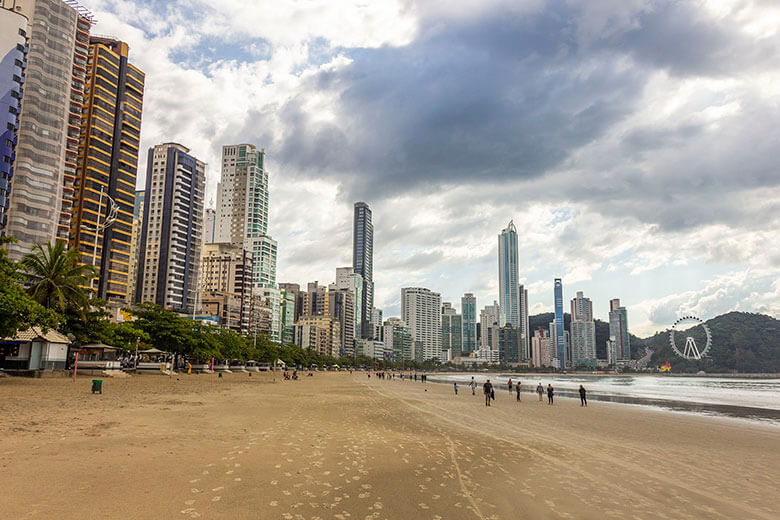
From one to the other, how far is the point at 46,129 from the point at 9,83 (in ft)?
77.0

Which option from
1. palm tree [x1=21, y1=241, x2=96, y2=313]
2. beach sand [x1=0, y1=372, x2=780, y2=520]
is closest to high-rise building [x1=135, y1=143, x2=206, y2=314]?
palm tree [x1=21, y1=241, x2=96, y2=313]

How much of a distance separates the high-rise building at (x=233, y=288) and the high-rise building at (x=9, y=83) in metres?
103

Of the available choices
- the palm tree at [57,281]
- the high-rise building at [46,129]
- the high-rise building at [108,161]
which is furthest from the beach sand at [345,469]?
the high-rise building at [108,161]

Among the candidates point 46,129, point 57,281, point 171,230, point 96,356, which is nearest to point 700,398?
point 96,356

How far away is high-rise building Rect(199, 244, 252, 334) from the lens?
580 feet

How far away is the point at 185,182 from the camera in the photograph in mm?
170625

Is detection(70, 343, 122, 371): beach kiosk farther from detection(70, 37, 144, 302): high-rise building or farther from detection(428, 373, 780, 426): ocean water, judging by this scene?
detection(70, 37, 144, 302): high-rise building

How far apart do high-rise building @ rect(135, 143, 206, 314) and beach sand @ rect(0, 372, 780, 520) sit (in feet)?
491

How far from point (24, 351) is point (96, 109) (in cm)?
9559

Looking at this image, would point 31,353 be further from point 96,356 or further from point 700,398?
point 700,398

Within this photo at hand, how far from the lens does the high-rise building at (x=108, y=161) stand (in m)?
112

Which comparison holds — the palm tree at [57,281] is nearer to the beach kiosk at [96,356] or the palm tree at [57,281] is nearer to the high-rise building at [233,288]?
the beach kiosk at [96,356]

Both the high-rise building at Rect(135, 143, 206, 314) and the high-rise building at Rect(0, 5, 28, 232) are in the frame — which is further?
the high-rise building at Rect(135, 143, 206, 314)

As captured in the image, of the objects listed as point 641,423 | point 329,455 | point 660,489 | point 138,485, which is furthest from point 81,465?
point 641,423
